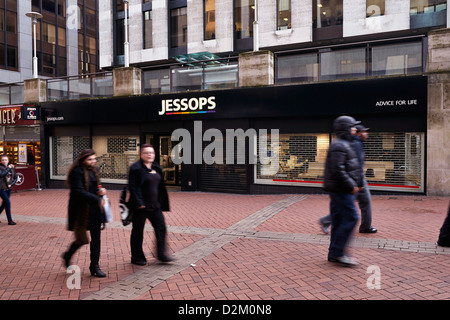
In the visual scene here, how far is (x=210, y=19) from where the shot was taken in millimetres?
21500

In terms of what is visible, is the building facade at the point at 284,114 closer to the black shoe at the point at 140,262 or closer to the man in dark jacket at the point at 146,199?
the man in dark jacket at the point at 146,199

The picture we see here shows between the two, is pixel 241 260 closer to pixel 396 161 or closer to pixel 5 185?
pixel 5 185

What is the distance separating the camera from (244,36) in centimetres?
2083

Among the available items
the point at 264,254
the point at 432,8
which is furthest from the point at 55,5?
the point at 264,254

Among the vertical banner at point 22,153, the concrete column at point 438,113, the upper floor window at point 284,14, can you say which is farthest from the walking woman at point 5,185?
the upper floor window at point 284,14

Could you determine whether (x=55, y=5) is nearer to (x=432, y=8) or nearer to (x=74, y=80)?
(x=74, y=80)

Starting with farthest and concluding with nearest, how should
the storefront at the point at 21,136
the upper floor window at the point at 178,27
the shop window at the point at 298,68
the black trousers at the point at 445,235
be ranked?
the upper floor window at the point at 178,27
the storefront at the point at 21,136
the shop window at the point at 298,68
the black trousers at the point at 445,235

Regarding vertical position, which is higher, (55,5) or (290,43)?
(55,5)

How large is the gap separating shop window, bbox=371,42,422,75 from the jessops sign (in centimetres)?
537

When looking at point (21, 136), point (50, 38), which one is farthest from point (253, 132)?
point (50, 38)

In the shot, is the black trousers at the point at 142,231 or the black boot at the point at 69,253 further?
the black trousers at the point at 142,231

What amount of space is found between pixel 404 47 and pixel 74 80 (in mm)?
12650

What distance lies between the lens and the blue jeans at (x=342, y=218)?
15.3 ft

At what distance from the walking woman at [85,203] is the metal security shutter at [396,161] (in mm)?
9010
